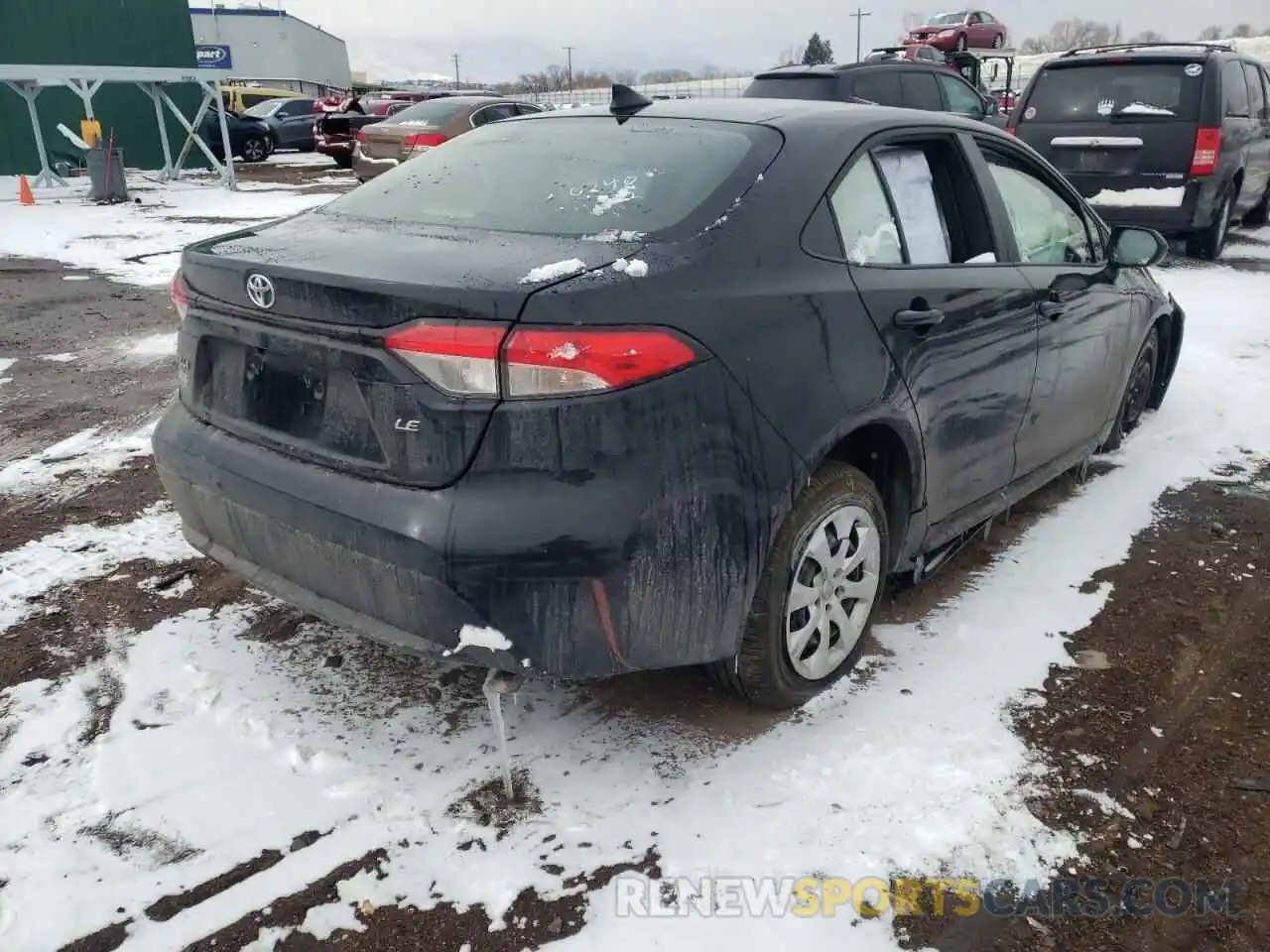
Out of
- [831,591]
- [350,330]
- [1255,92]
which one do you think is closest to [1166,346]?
[831,591]

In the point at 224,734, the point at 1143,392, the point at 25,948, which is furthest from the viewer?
the point at 1143,392

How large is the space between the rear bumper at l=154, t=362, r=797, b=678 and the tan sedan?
38.5 ft

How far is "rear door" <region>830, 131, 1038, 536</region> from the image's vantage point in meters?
2.85

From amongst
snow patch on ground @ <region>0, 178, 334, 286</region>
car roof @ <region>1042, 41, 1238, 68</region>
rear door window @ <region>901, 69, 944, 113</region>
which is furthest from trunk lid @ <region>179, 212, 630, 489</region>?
rear door window @ <region>901, 69, 944, 113</region>

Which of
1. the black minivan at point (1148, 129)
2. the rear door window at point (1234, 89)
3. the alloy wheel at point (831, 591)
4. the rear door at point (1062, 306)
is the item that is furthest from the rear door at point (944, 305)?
the rear door window at point (1234, 89)

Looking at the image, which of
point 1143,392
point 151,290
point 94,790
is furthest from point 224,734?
point 151,290

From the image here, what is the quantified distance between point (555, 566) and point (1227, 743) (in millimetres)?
2008

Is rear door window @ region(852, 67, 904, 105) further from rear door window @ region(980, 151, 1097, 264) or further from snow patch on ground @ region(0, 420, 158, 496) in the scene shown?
snow patch on ground @ region(0, 420, 158, 496)

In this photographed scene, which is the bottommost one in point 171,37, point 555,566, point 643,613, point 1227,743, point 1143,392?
point 1227,743

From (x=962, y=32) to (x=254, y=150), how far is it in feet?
78.2

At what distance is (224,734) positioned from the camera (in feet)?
8.94

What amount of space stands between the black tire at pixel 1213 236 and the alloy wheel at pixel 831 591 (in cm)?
859

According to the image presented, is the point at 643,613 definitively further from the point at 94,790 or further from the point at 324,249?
the point at 94,790

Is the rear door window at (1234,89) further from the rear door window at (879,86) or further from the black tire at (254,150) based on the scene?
the black tire at (254,150)
